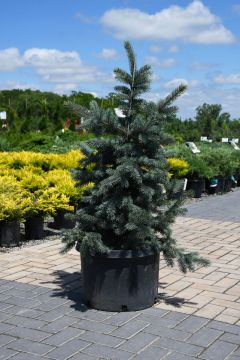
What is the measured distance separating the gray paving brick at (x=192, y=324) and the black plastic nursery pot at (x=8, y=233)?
3.29m

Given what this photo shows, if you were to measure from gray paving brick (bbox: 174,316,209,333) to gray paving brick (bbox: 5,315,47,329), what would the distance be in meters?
1.13

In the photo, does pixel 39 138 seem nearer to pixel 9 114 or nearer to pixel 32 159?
pixel 32 159

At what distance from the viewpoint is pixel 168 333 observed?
4168mm

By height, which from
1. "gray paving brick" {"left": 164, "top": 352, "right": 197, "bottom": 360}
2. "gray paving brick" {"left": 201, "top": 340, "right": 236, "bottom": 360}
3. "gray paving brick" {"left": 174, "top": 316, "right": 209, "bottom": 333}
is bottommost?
"gray paving brick" {"left": 201, "top": 340, "right": 236, "bottom": 360}

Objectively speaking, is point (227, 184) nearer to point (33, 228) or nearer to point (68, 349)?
point (33, 228)

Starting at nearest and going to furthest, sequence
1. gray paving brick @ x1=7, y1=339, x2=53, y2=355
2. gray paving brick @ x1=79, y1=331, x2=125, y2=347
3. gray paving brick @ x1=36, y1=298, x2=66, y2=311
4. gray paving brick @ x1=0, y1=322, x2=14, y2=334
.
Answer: gray paving brick @ x1=7, y1=339, x2=53, y2=355 → gray paving brick @ x1=79, y1=331, x2=125, y2=347 → gray paving brick @ x1=0, y1=322, x2=14, y2=334 → gray paving brick @ x1=36, y1=298, x2=66, y2=311

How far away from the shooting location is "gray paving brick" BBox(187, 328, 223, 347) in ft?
13.1

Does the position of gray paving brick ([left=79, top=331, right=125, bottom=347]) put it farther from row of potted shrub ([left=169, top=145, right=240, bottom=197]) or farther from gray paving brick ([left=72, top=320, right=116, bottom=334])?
row of potted shrub ([left=169, top=145, right=240, bottom=197])

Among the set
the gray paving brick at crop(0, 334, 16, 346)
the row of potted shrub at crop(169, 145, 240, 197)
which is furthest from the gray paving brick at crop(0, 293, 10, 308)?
the row of potted shrub at crop(169, 145, 240, 197)

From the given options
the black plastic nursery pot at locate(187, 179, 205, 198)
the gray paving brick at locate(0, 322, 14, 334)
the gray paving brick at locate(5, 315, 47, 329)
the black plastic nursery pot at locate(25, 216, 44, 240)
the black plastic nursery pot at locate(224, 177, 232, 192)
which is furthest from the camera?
the black plastic nursery pot at locate(224, 177, 232, 192)

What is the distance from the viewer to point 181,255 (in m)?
4.68

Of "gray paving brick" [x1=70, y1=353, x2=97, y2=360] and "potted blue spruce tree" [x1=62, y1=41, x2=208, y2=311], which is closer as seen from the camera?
"gray paving brick" [x1=70, y1=353, x2=97, y2=360]

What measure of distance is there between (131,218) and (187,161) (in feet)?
28.5

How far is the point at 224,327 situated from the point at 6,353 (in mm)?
1751
